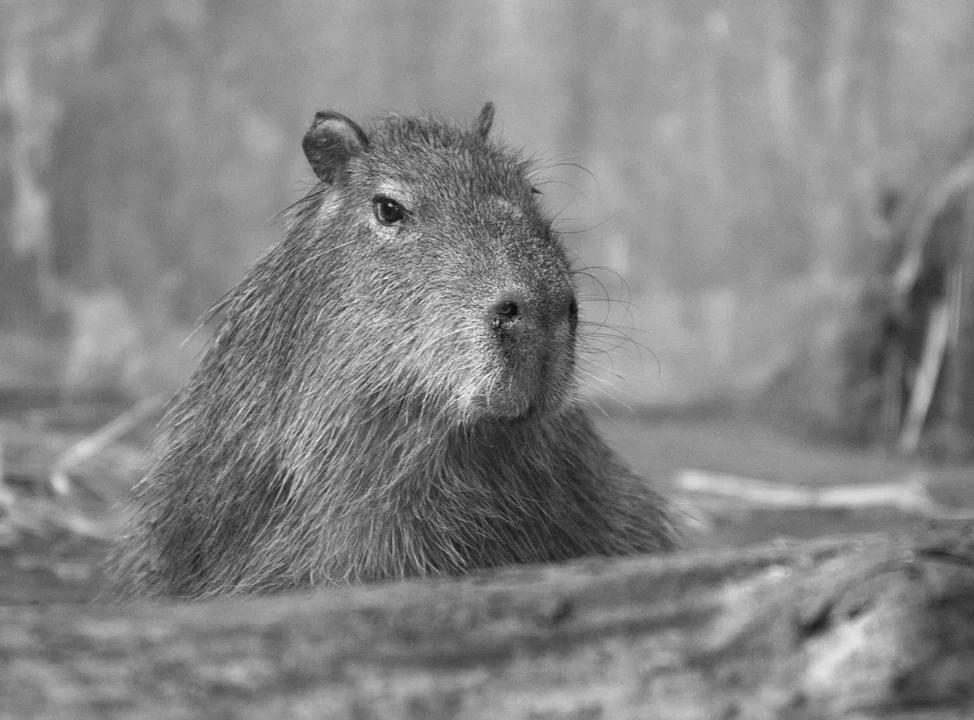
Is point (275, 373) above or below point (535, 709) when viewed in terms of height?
above

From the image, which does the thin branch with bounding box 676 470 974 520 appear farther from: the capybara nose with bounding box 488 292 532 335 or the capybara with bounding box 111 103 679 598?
the capybara nose with bounding box 488 292 532 335

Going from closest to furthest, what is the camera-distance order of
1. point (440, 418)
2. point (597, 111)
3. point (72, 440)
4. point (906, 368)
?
point (440, 418) → point (72, 440) → point (906, 368) → point (597, 111)

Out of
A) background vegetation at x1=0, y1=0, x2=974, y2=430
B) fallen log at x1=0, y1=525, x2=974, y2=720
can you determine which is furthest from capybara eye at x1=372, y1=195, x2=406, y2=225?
background vegetation at x1=0, y1=0, x2=974, y2=430

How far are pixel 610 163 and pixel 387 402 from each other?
605 cm

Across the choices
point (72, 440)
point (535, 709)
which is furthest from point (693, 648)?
point (72, 440)

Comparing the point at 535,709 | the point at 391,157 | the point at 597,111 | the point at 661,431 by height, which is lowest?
the point at 661,431

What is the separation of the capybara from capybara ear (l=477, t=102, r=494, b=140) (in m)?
0.13

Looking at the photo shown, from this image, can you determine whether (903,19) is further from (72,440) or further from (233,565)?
(233,565)

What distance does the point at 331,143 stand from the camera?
376 cm

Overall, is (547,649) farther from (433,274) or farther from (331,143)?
(331,143)

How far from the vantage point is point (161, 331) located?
29.1 feet

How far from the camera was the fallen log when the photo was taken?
190cm

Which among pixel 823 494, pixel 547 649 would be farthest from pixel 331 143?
pixel 823 494

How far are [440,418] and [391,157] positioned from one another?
86cm
